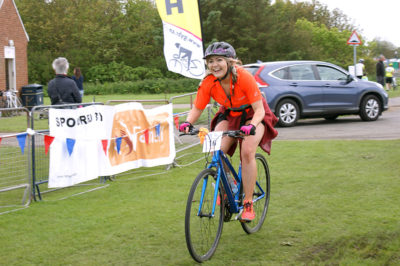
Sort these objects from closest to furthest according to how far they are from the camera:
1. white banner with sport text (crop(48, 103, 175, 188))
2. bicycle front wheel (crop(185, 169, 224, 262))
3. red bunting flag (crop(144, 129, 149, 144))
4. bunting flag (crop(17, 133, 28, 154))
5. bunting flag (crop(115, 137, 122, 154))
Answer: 1. bicycle front wheel (crop(185, 169, 224, 262))
2. bunting flag (crop(17, 133, 28, 154))
3. white banner with sport text (crop(48, 103, 175, 188))
4. bunting flag (crop(115, 137, 122, 154))
5. red bunting flag (crop(144, 129, 149, 144))

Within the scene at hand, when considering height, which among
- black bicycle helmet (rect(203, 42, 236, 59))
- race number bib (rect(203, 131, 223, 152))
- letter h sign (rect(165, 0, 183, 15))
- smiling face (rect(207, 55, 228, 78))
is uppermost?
letter h sign (rect(165, 0, 183, 15))

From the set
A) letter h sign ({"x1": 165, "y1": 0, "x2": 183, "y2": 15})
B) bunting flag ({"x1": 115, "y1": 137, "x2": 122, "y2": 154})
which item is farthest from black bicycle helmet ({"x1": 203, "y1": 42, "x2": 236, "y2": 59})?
letter h sign ({"x1": 165, "y1": 0, "x2": 183, "y2": 15})

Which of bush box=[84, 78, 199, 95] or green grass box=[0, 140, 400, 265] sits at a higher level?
bush box=[84, 78, 199, 95]

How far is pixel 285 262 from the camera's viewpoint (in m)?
4.63

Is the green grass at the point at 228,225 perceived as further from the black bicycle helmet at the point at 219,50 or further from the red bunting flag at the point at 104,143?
the black bicycle helmet at the point at 219,50

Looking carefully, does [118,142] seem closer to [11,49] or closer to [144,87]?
[11,49]

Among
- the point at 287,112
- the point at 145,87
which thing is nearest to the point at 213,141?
the point at 287,112

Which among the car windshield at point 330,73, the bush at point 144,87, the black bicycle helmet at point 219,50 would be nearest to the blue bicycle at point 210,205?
Result: the black bicycle helmet at point 219,50

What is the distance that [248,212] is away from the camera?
5309 millimetres

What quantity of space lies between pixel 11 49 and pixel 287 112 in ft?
59.0

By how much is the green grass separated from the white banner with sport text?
326 mm

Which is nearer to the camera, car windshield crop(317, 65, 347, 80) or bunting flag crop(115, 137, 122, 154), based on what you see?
bunting flag crop(115, 137, 122, 154)

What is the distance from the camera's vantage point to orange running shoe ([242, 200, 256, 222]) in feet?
17.3

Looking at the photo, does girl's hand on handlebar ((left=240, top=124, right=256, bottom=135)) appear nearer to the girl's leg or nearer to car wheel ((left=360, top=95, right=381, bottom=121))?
the girl's leg
